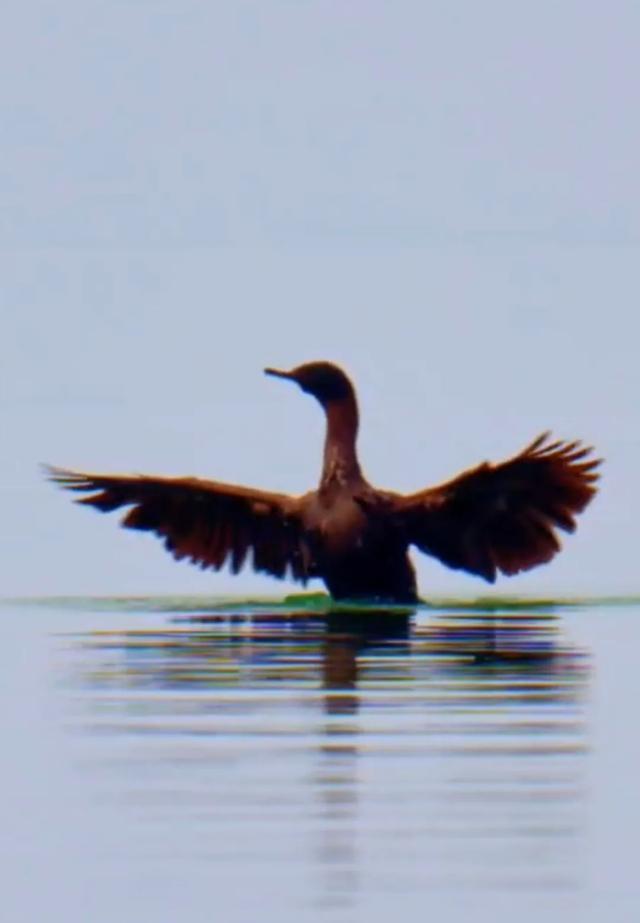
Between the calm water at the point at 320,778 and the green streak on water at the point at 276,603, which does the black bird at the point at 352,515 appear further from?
the calm water at the point at 320,778

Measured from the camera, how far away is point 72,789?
1026 cm

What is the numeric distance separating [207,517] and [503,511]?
1.84 m

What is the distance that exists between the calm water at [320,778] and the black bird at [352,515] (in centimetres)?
172

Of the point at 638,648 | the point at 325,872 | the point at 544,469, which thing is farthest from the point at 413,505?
the point at 325,872

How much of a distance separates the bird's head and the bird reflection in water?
1.75 m

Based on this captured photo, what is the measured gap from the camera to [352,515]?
17.3m

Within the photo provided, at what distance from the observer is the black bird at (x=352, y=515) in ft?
56.3

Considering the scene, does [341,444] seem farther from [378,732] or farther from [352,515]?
[378,732]

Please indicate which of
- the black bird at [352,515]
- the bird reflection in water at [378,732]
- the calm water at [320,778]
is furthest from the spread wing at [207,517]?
the calm water at [320,778]

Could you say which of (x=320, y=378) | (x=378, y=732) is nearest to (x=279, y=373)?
(x=320, y=378)

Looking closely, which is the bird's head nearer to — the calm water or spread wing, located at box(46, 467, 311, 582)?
spread wing, located at box(46, 467, 311, 582)

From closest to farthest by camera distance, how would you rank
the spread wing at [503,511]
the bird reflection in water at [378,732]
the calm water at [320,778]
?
the calm water at [320,778], the bird reflection in water at [378,732], the spread wing at [503,511]

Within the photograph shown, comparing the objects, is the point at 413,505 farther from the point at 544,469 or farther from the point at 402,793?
the point at 402,793

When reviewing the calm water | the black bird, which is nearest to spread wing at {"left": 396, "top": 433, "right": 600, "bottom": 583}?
the black bird
